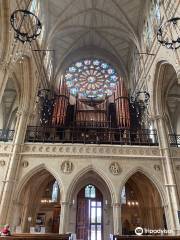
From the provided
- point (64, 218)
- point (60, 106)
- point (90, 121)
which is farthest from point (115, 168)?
point (60, 106)

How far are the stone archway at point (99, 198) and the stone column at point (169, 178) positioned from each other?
4.68m

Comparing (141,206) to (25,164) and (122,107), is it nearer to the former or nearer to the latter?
(122,107)

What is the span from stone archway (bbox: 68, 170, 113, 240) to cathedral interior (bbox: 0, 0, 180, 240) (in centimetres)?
7

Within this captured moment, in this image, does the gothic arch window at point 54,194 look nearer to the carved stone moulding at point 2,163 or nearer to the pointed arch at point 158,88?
the carved stone moulding at point 2,163

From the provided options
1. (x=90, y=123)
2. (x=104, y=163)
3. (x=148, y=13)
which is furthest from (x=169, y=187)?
(x=148, y=13)

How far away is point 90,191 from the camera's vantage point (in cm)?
1650

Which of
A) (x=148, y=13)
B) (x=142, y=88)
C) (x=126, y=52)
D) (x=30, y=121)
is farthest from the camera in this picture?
(x=126, y=52)

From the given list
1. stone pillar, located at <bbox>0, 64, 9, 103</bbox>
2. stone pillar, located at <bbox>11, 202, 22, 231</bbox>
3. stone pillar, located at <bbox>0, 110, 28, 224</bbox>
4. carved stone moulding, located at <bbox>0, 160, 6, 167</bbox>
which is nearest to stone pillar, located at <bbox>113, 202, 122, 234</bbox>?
stone pillar, located at <bbox>11, 202, 22, 231</bbox>

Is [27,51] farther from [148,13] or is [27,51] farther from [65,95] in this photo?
[148,13]

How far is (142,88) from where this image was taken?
57.0ft

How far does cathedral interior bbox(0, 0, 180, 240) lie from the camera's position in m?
11.7

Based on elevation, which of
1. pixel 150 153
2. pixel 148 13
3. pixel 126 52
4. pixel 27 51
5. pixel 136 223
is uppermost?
pixel 126 52

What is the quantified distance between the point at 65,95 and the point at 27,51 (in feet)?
19.4

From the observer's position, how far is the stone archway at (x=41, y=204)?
14.4m
